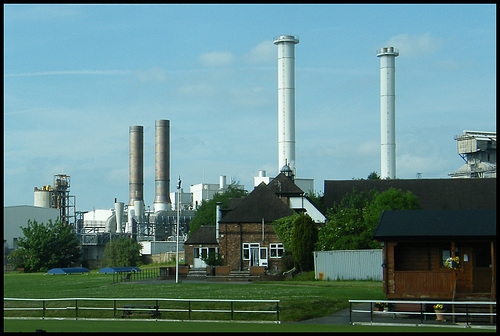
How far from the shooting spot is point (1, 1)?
436 inches

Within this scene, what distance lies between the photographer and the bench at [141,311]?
92.6 feet

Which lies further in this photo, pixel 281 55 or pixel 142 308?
pixel 281 55

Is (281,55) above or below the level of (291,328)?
above

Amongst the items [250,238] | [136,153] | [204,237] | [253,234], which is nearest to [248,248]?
[250,238]

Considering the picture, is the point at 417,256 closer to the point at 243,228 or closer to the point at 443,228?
the point at 443,228

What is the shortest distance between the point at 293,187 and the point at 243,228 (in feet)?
27.3

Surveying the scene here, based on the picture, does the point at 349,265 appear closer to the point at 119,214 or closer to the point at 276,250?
the point at 276,250

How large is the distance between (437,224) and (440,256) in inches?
49.0

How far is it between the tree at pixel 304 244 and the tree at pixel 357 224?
1.83 feet

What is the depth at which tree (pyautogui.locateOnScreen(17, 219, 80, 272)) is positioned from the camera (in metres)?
85.4

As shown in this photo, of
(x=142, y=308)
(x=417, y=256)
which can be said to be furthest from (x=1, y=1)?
(x=417, y=256)

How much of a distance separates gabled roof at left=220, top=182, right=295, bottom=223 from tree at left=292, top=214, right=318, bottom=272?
256 inches

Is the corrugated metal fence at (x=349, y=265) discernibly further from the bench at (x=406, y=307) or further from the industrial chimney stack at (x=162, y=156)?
the industrial chimney stack at (x=162, y=156)

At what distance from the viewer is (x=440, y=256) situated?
95.2 feet
